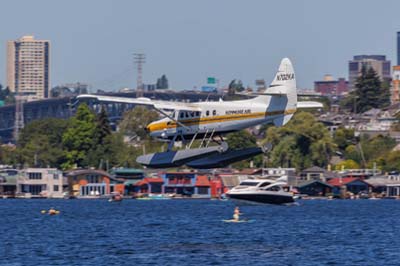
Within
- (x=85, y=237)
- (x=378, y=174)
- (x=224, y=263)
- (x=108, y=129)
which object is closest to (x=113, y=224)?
(x=85, y=237)

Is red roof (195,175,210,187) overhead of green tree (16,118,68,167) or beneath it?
beneath

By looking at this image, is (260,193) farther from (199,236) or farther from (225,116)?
(225,116)

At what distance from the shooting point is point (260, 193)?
10325cm

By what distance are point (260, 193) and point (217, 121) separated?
46421 mm

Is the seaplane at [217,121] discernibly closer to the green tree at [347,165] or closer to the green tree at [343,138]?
the green tree at [347,165]

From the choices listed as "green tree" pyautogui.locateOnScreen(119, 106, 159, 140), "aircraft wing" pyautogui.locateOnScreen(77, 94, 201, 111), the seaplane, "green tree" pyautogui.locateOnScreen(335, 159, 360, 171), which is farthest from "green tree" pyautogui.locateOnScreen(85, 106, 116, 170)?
the seaplane

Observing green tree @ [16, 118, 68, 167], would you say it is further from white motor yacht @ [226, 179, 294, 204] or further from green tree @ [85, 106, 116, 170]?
white motor yacht @ [226, 179, 294, 204]

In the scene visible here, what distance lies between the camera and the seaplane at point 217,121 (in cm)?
5562

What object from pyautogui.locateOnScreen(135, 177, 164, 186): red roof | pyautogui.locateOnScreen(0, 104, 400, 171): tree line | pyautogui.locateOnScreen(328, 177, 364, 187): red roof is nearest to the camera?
pyautogui.locateOnScreen(328, 177, 364, 187): red roof

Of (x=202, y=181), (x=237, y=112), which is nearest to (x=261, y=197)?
(x=202, y=181)

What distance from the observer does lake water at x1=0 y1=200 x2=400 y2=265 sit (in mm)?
60656

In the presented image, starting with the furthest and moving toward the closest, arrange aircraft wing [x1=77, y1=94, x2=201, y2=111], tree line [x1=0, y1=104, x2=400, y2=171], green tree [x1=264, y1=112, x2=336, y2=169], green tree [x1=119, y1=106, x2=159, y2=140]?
green tree [x1=119, y1=106, x2=159, y2=140] → tree line [x1=0, y1=104, x2=400, y2=171] → green tree [x1=264, y1=112, x2=336, y2=169] → aircraft wing [x1=77, y1=94, x2=201, y2=111]

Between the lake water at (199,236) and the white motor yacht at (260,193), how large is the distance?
109 cm

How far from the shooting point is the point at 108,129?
527ft
